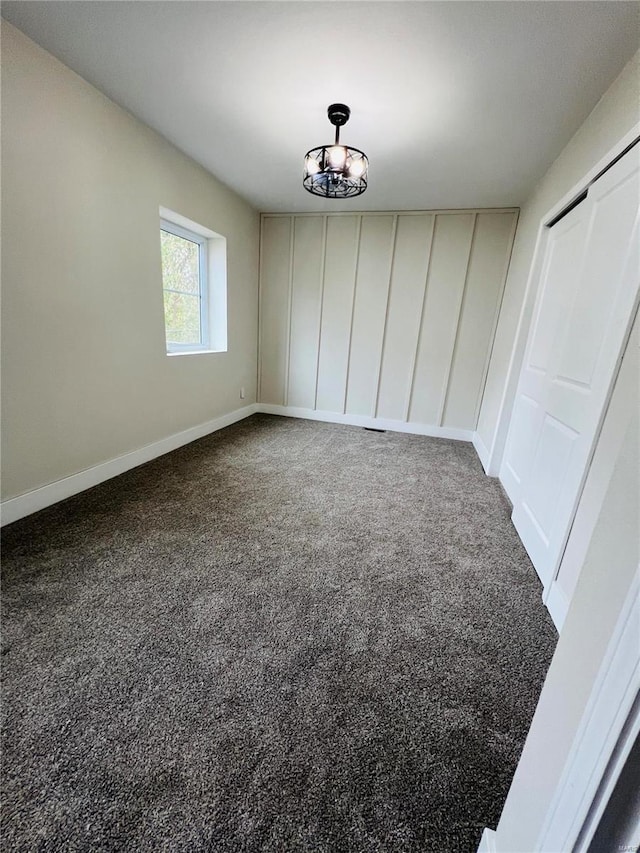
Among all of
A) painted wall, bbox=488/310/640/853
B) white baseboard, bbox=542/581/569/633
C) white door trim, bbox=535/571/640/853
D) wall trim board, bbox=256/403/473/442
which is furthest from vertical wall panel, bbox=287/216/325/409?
white door trim, bbox=535/571/640/853

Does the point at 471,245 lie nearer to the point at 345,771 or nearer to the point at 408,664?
the point at 408,664

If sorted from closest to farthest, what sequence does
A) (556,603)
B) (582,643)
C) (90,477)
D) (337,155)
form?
(582,643) < (556,603) < (337,155) < (90,477)

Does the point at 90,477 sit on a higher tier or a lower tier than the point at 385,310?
lower

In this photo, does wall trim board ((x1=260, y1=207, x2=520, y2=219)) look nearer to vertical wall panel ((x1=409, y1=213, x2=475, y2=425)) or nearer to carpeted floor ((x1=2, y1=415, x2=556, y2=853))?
vertical wall panel ((x1=409, y1=213, x2=475, y2=425))

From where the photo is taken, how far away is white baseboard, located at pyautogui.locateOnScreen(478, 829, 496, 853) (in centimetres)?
75

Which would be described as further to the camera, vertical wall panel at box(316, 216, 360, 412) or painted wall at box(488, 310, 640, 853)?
vertical wall panel at box(316, 216, 360, 412)

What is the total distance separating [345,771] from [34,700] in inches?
38.9

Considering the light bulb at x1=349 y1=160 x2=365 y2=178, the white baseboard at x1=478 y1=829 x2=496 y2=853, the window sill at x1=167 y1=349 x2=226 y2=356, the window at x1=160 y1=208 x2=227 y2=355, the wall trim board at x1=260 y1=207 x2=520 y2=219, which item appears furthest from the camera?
the wall trim board at x1=260 y1=207 x2=520 y2=219

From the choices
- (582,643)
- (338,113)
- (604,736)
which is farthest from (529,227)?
(604,736)

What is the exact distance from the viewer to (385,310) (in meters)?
3.95

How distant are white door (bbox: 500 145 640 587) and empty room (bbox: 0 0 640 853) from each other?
0.07ft

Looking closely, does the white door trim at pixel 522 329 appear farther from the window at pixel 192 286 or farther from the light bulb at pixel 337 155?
the window at pixel 192 286

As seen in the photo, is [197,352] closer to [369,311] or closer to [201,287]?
[201,287]

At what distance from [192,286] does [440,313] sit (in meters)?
2.68
